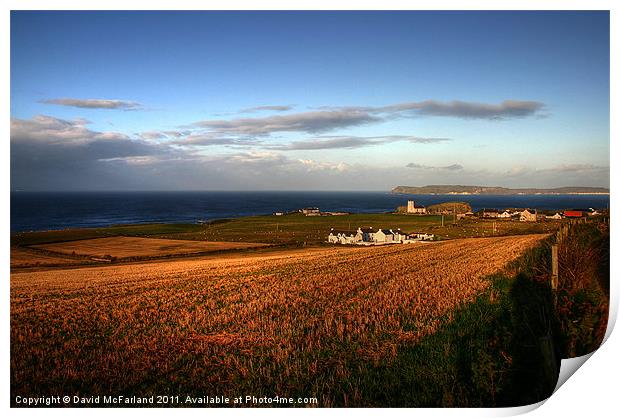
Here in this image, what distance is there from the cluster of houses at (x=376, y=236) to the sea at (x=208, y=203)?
0.24 m

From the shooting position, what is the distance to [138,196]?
4449mm

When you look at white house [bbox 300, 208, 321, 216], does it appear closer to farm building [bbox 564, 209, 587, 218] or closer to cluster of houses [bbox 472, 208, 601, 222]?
cluster of houses [bbox 472, 208, 601, 222]

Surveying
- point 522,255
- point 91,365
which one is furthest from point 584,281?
point 91,365

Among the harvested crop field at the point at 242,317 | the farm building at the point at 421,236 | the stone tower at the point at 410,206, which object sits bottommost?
the harvested crop field at the point at 242,317

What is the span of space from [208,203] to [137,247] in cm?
89

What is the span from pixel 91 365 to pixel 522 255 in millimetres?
4083

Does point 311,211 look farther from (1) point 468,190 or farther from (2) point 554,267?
(2) point 554,267

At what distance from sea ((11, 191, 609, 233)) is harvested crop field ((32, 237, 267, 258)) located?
19 cm

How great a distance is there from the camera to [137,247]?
4.39 m

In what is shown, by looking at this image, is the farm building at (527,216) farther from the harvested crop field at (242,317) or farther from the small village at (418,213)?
the harvested crop field at (242,317)

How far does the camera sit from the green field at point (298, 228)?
4250 mm

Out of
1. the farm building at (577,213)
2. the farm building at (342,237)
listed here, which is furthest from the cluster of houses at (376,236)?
the farm building at (577,213)

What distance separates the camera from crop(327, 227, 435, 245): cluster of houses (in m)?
4.30

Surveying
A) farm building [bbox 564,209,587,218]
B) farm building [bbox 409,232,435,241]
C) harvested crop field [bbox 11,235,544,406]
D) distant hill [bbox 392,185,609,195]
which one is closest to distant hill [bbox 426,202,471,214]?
distant hill [bbox 392,185,609,195]
